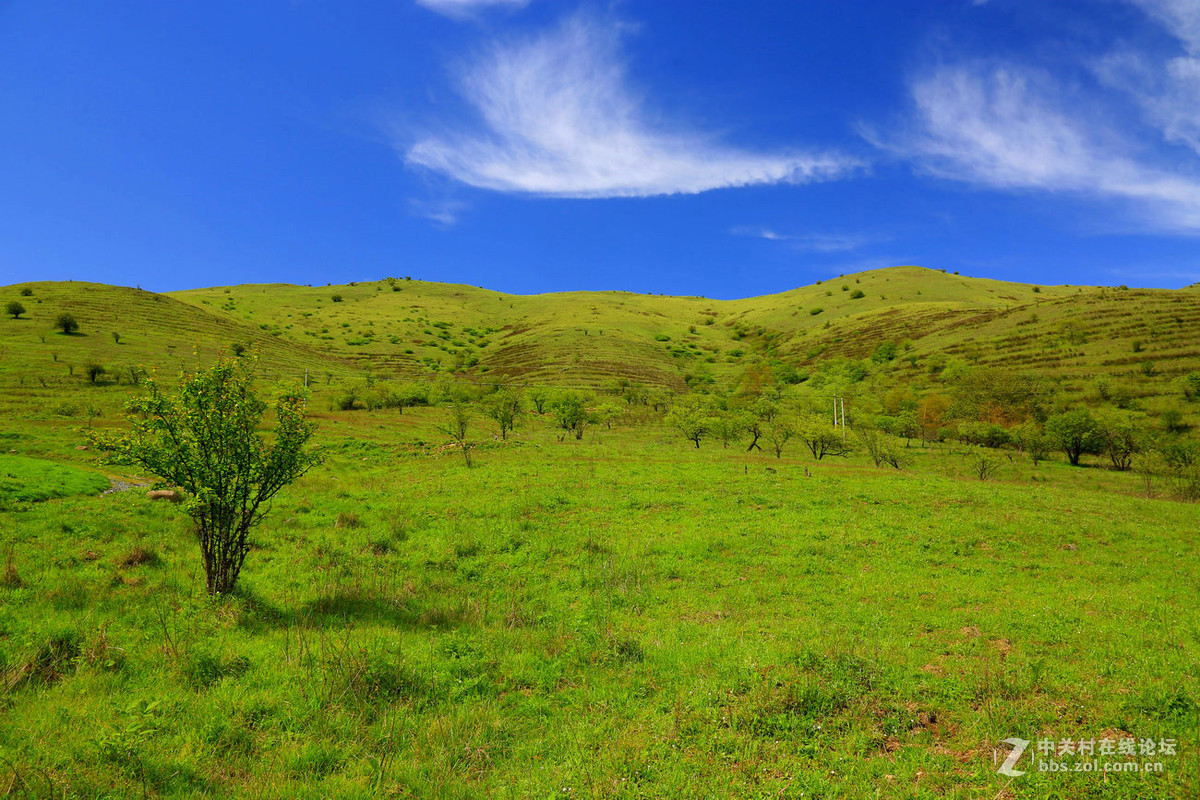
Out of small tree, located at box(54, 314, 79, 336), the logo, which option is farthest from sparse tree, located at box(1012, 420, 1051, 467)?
small tree, located at box(54, 314, 79, 336)

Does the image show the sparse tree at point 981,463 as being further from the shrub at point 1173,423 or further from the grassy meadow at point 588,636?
the shrub at point 1173,423

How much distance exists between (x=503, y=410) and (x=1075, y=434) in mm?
61838

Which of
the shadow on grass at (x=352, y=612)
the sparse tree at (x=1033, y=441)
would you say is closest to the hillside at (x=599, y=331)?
the sparse tree at (x=1033, y=441)

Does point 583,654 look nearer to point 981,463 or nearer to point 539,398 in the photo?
point 981,463

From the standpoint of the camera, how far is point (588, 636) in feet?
34.2

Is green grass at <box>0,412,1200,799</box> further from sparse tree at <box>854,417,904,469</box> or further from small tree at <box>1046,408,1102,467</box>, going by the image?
small tree at <box>1046,408,1102,467</box>

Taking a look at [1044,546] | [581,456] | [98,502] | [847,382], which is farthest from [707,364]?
[98,502]

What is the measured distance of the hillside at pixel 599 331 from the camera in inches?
2923

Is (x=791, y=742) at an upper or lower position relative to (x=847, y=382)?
lower

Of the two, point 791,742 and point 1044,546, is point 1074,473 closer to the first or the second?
point 1044,546

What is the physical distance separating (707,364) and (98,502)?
413 feet

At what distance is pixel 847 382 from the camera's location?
10006cm

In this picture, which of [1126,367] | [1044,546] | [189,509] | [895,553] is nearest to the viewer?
[189,509]

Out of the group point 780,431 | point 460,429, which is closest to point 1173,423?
point 780,431
